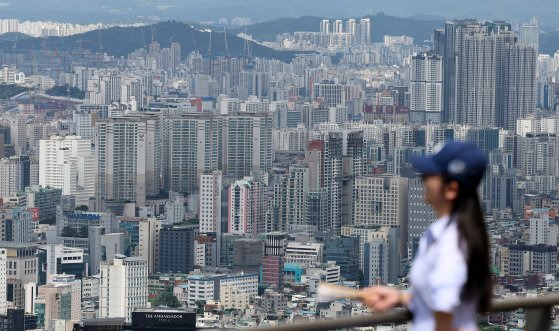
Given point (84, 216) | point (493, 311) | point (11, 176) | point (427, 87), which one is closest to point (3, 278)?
point (84, 216)

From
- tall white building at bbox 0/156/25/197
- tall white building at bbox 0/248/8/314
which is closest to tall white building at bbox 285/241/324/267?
tall white building at bbox 0/248/8/314

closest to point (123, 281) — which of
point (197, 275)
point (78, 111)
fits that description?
point (197, 275)

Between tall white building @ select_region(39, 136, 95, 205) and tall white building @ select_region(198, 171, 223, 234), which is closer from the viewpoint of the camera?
tall white building @ select_region(198, 171, 223, 234)

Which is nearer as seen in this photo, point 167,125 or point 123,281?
point 123,281

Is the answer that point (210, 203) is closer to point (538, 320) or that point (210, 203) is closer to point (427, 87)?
point (427, 87)

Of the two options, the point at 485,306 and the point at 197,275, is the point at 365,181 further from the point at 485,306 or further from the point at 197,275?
the point at 485,306

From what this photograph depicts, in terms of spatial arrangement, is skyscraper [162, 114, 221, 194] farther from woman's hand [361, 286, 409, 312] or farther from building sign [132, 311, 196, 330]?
woman's hand [361, 286, 409, 312]
